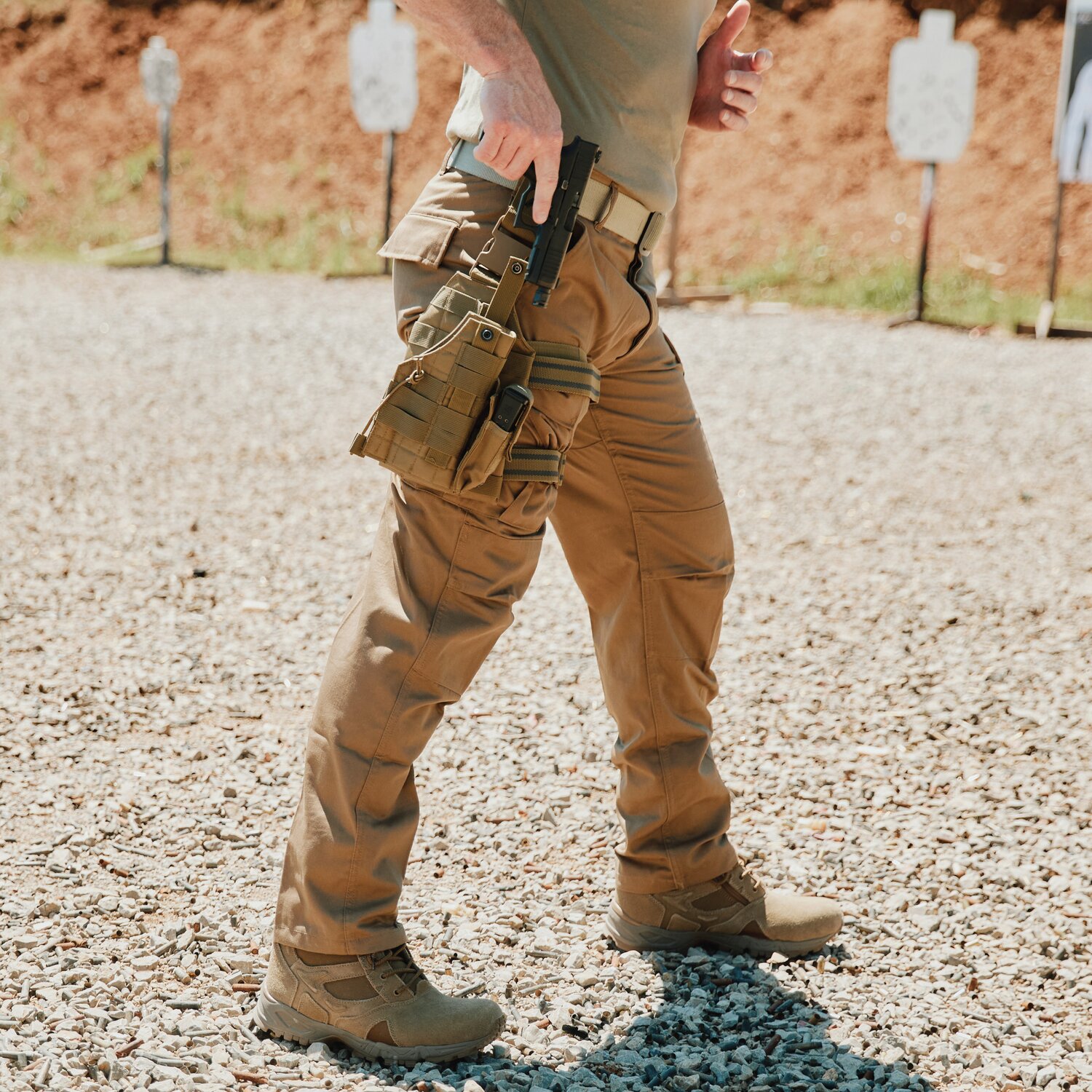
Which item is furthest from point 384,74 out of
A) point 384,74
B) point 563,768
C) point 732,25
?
point 732,25

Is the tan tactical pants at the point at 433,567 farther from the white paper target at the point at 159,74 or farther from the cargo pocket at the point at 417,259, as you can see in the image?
the white paper target at the point at 159,74

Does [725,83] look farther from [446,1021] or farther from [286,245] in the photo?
[286,245]

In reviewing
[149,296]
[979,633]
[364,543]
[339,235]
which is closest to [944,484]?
[979,633]

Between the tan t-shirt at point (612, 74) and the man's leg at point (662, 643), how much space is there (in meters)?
0.28

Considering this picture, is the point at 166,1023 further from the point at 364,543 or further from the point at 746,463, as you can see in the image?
the point at 746,463

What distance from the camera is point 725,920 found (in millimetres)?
Answer: 2104

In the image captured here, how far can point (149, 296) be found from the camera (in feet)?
30.8

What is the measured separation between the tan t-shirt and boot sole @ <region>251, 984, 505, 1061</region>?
119 cm

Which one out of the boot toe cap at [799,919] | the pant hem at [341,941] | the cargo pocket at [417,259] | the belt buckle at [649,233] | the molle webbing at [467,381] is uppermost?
the belt buckle at [649,233]

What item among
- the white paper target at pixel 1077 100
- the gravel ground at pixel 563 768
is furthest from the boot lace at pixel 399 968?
the white paper target at pixel 1077 100

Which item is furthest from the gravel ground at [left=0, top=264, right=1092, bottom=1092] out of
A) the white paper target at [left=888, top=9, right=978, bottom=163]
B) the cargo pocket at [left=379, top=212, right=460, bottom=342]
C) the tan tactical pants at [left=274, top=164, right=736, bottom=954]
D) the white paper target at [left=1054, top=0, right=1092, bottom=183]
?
the white paper target at [left=888, top=9, right=978, bottom=163]

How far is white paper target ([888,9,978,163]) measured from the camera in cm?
963

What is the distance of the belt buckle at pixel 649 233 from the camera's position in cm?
178

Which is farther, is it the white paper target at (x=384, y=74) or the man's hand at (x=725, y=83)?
the white paper target at (x=384, y=74)
